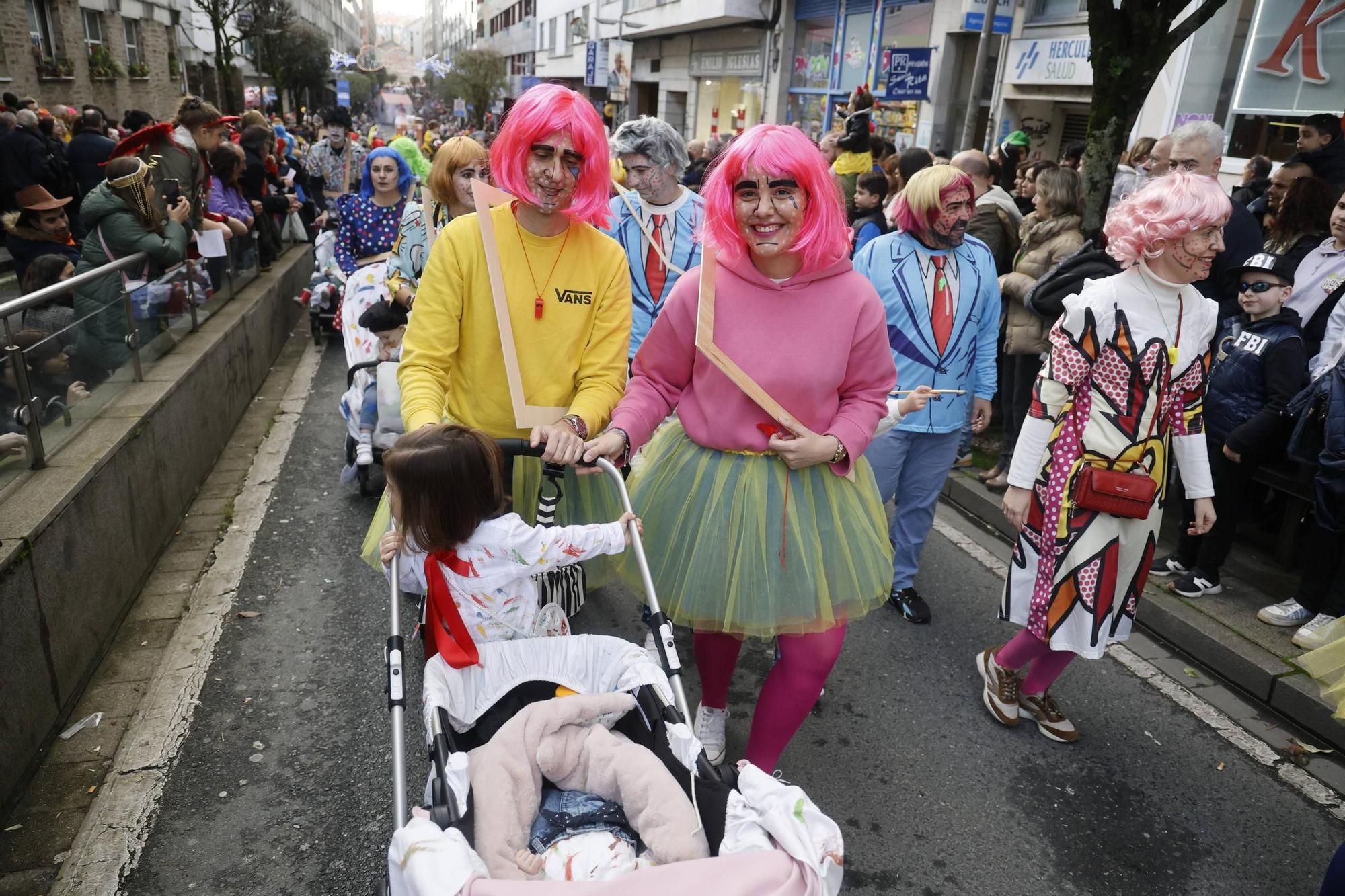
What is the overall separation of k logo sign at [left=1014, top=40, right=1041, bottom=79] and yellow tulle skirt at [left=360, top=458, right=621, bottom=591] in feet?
43.7

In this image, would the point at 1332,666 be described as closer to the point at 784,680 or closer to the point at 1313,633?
the point at 1313,633

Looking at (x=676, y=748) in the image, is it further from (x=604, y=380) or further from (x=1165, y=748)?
(x=1165, y=748)

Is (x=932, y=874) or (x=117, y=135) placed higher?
(x=117, y=135)

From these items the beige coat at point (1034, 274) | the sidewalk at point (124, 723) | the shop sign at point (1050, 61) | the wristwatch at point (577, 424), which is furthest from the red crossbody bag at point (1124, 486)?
the shop sign at point (1050, 61)

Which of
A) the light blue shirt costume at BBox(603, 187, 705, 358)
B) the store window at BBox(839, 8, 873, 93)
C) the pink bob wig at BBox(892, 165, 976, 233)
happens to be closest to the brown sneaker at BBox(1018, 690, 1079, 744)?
the pink bob wig at BBox(892, 165, 976, 233)

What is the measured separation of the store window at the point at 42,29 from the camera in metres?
18.7

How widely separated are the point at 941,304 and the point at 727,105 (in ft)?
83.2

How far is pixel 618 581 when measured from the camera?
4348mm

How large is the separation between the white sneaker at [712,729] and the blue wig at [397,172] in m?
4.87

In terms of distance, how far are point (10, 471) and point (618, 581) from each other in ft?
8.27

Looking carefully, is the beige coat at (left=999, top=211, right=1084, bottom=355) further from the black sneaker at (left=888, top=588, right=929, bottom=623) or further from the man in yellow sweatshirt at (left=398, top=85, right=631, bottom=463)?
the man in yellow sweatshirt at (left=398, top=85, right=631, bottom=463)

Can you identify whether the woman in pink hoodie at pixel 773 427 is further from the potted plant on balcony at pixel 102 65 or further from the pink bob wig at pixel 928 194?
the potted plant on balcony at pixel 102 65

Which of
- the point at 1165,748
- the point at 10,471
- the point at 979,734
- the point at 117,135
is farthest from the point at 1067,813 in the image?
the point at 117,135

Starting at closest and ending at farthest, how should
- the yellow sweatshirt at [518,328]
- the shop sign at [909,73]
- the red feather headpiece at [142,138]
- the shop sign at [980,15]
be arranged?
the yellow sweatshirt at [518,328] → the red feather headpiece at [142,138] → the shop sign at [980,15] → the shop sign at [909,73]
